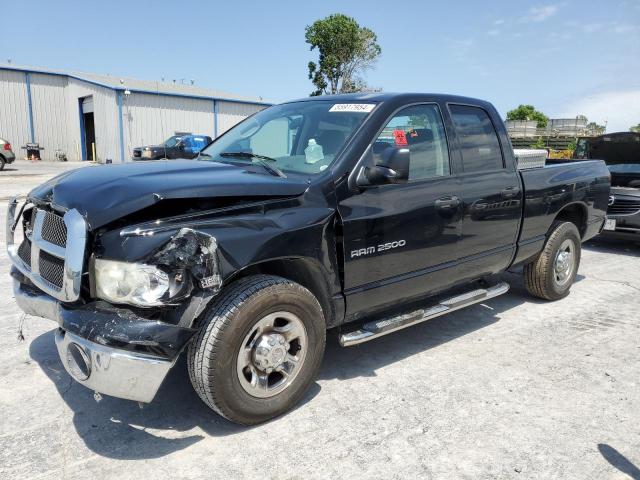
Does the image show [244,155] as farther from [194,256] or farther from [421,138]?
[194,256]

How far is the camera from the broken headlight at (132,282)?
243 cm

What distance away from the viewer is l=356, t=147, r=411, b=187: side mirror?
10.4ft

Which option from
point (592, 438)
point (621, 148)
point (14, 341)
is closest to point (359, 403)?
point (592, 438)

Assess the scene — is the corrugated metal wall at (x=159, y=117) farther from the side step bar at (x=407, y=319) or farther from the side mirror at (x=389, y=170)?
the side mirror at (x=389, y=170)

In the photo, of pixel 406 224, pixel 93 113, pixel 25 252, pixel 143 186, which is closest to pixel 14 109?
pixel 93 113

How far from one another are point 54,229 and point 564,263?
476cm

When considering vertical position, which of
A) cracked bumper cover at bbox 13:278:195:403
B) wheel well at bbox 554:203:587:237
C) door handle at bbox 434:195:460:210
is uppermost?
door handle at bbox 434:195:460:210

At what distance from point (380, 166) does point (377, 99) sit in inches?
27.2

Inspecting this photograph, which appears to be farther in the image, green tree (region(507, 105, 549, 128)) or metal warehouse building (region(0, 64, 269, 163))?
green tree (region(507, 105, 549, 128))

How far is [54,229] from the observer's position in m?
2.75

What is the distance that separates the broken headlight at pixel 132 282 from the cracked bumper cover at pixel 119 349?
8 centimetres

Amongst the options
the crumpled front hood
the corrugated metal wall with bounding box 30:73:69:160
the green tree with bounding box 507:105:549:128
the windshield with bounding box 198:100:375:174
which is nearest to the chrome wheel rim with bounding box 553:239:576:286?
the windshield with bounding box 198:100:375:174

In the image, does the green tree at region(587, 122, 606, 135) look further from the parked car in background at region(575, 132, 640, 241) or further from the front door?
the front door

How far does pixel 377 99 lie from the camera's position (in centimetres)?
367
